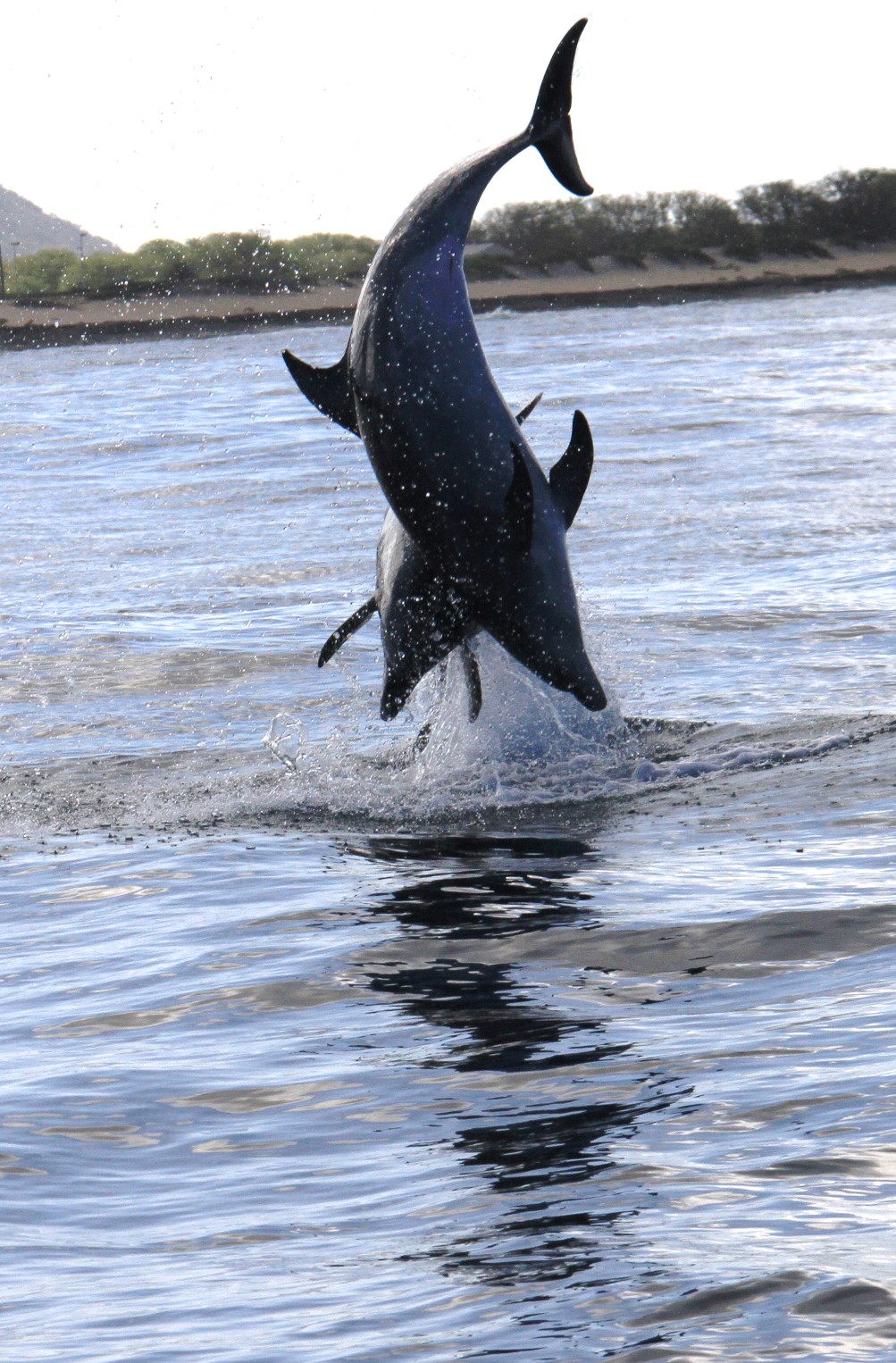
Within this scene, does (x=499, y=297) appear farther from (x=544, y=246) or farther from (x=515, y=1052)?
(x=515, y=1052)

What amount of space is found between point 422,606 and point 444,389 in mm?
1164

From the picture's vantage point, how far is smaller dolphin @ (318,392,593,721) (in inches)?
330

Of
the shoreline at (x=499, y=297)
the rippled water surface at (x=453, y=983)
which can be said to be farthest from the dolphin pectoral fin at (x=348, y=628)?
the shoreline at (x=499, y=297)

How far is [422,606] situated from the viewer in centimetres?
852

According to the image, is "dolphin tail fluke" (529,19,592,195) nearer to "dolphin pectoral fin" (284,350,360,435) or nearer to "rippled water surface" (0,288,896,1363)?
"dolphin pectoral fin" (284,350,360,435)

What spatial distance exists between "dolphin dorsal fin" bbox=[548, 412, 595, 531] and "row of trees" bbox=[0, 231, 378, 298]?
110 meters

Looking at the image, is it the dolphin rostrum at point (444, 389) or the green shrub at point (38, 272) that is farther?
the green shrub at point (38, 272)

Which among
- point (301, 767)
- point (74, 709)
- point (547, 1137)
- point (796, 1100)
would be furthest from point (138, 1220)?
point (74, 709)

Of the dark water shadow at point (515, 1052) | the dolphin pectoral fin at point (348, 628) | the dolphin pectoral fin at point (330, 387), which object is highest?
the dolphin pectoral fin at point (330, 387)

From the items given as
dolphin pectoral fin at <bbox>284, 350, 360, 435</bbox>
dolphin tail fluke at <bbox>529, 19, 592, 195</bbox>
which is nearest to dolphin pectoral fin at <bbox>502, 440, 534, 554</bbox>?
dolphin pectoral fin at <bbox>284, 350, 360, 435</bbox>

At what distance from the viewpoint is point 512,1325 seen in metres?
4.04

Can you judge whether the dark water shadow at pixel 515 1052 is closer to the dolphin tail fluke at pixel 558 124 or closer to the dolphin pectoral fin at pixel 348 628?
the dolphin pectoral fin at pixel 348 628

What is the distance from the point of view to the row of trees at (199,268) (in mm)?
121062

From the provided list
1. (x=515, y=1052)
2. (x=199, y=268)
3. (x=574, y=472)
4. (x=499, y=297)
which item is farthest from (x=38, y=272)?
(x=515, y=1052)
